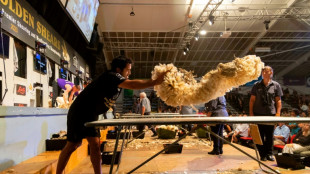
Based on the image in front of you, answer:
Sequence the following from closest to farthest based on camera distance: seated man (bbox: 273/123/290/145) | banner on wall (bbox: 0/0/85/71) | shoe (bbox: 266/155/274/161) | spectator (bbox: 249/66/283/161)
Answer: shoe (bbox: 266/155/274/161) → spectator (bbox: 249/66/283/161) → banner on wall (bbox: 0/0/85/71) → seated man (bbox: 273/123/290/145)

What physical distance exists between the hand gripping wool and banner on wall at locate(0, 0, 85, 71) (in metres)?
4.19

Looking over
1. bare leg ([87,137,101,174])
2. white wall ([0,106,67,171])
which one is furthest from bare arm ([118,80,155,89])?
white wall ([0,106,67,171])

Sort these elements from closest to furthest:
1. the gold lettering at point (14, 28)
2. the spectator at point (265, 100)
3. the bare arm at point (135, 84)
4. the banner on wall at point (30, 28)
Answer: the bare arm at point (135, 84) < the spectator at point (265, 100) < the banner on wall at point (30, 28) < the gold lettering at point (14, 28)

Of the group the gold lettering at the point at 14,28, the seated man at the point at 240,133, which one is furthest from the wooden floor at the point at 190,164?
the gold lettering at the point at 14,28

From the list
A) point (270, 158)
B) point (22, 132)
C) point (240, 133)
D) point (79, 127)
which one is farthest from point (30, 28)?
point (240, 133)

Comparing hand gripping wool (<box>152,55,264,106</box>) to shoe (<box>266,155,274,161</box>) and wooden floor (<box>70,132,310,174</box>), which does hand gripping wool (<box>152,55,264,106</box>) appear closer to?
→ wooden floor (<box>70,132,310,174</box>)

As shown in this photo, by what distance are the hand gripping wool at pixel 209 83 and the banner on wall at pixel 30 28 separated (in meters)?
4.19

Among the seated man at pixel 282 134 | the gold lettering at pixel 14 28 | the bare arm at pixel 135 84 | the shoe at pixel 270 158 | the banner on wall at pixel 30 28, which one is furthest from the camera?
the seated man at pixel 282 134

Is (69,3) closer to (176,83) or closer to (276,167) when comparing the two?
(176,83)

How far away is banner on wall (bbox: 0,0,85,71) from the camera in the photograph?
5.38 m

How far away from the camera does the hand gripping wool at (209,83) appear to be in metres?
2.42

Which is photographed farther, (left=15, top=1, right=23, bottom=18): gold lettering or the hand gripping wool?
(left=15, top=1, right=23, bottom=18): gold lettering

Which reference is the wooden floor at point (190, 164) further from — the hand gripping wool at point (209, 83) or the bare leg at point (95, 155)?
the hand gripping wool at point (209, 83)

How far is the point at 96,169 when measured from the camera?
7.93ft
